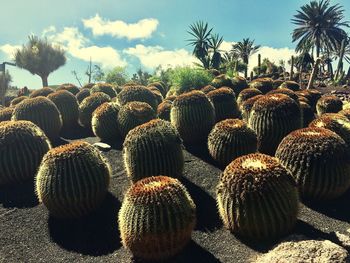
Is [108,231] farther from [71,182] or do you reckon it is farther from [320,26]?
[320,26]

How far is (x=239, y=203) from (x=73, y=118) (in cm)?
1062

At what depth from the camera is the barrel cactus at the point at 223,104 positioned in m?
14.0

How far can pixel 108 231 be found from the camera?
8742 millimetres

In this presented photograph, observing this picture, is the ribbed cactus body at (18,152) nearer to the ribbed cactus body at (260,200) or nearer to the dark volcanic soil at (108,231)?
the dark volcanic soil at (108,231)

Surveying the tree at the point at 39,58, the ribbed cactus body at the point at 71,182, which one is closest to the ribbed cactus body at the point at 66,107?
the ribbed cactus body at the point at 71,182

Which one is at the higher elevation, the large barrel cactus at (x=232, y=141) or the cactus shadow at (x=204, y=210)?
the large barrel cactus at (x=232, y=141)

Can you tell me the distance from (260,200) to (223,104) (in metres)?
7.01

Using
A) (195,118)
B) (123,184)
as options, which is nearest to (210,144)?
(195,118)

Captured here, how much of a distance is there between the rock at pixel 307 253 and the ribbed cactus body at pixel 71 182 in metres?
4.20

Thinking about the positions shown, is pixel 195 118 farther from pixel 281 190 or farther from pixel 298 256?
pixel 298 256

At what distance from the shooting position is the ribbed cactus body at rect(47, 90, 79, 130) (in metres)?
16.3

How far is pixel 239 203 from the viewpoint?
7.60 meters

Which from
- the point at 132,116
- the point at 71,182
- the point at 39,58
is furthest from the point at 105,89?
the point at 39,58

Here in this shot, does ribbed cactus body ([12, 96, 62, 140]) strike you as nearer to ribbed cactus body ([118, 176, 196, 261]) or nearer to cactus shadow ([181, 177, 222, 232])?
cactus shadow ([181, 177, 222, 232])
